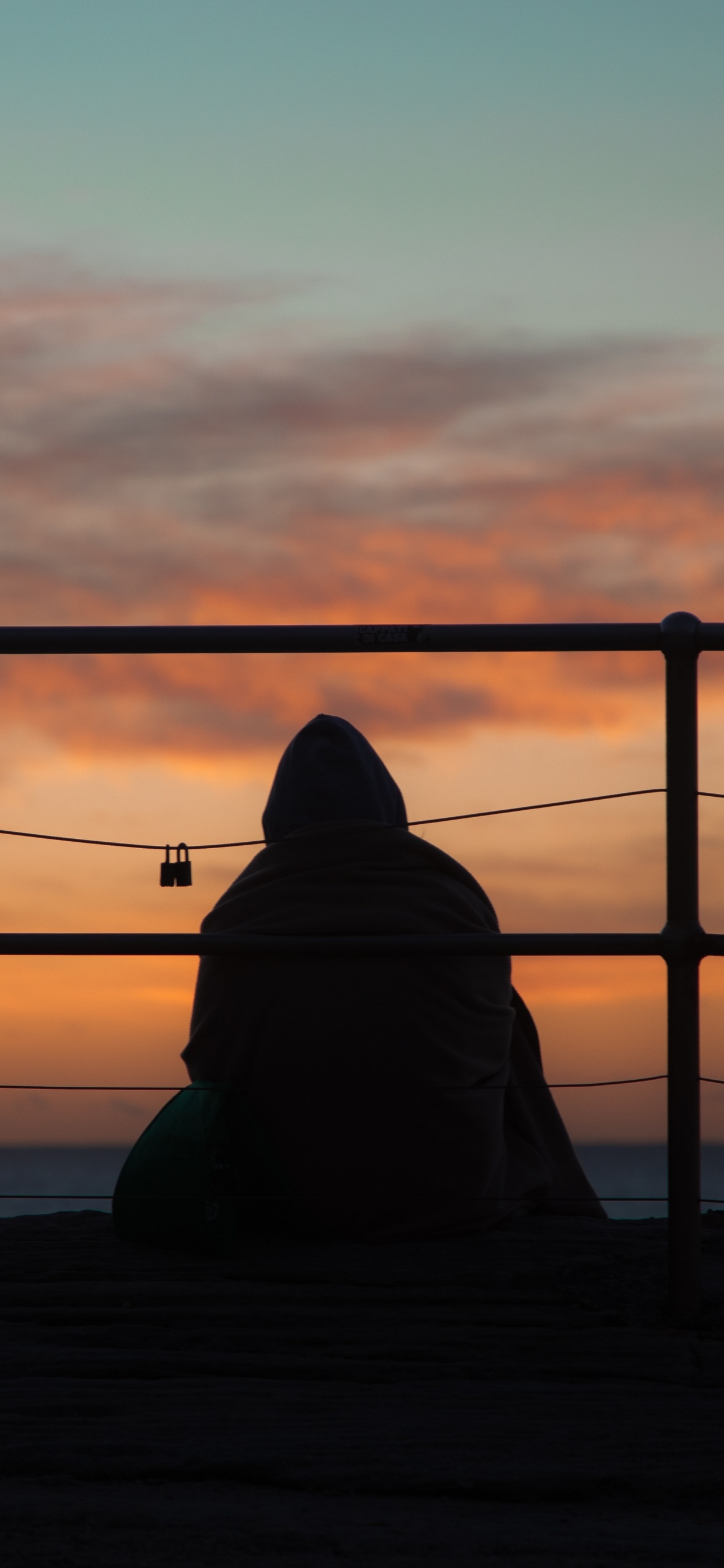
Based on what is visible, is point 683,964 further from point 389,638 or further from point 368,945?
point 389,638

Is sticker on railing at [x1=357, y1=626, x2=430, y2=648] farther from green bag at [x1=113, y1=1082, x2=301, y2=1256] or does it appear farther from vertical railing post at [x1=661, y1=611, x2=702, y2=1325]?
green bag at [x1=113, y1=1082, x2=301, y2=1256]

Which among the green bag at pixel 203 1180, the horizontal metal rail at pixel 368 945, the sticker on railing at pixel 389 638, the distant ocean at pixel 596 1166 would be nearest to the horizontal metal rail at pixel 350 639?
the sticker on railing at pixel 389 638

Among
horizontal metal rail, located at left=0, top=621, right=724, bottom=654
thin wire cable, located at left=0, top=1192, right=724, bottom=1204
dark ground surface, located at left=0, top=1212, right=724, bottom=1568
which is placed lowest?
dark ground surface, located at left=0, top=1212, right=724, bottom=1568

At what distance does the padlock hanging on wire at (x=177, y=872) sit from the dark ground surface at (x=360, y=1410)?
0.74 m

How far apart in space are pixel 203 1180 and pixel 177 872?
2.37ft

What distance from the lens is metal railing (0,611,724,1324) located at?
2.60 metres

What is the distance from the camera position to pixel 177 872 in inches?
107

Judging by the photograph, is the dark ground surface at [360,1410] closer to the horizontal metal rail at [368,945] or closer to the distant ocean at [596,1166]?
the horizontal metal rail at [368,945]

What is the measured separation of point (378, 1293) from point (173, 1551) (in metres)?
1.28

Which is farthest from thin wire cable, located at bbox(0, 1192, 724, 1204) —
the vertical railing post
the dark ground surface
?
the dark ground surface

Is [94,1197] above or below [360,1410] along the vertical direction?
above

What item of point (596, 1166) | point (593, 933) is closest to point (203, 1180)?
point (593, 933)

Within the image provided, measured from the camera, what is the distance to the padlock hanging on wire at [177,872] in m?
2.70

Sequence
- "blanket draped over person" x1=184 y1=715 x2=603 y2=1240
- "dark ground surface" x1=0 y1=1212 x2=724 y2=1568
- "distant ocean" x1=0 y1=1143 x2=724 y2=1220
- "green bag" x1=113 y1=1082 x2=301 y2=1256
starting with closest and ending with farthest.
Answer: "dark ground surface" x1=0 y1=1212 x2=724 y2=1568
"green bag" x1=113 y1=1082 x2=301 y2=1256
"blanket draped over person" x1=184 y1=715 x2=603 y2=1240
"distant ocean" x1=0 y1=1143 x2=724 y2=1220
